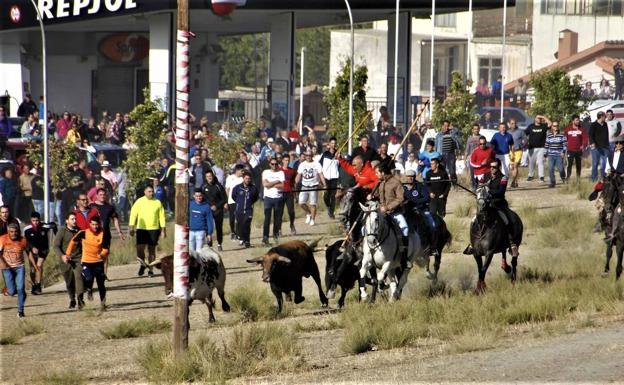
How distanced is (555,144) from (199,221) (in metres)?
14.0

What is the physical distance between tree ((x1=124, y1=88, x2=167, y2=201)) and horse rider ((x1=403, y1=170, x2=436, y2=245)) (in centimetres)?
1016

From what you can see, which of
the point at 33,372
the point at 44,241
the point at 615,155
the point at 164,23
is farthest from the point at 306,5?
the point at 33,372

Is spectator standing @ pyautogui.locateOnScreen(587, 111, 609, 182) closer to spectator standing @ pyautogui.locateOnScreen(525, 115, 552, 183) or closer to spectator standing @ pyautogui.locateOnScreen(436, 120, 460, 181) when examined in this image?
→ spectator standing @ pyautogui.locateOnScreen(525, 115, 552, 183)

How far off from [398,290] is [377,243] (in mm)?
1262

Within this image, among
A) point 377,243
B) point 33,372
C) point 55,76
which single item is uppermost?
point 55,76

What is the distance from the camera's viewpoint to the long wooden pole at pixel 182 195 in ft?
52.6

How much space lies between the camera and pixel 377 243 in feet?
65.7

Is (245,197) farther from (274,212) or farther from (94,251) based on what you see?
(94,251)

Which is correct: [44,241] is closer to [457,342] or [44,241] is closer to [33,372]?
[33,372]

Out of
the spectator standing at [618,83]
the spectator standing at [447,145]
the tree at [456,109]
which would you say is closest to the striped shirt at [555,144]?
the spectator standing at [447,145]

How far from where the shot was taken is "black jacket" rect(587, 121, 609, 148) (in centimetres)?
3525

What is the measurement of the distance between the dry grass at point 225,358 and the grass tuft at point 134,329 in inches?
108

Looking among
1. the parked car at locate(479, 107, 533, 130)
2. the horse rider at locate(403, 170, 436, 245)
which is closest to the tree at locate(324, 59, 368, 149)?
the parked car at locate(479, 107, 533, 130)

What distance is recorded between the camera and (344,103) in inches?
1483
